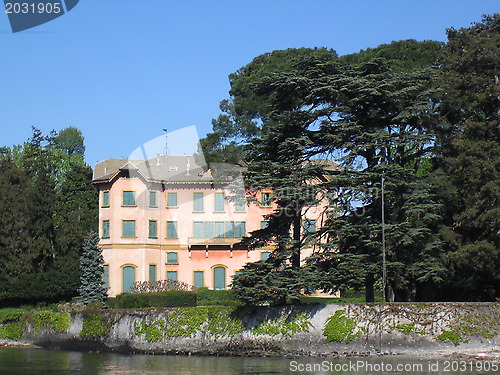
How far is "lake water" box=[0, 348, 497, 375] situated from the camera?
1079 inches

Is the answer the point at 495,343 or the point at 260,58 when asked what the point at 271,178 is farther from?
the point at 260,58

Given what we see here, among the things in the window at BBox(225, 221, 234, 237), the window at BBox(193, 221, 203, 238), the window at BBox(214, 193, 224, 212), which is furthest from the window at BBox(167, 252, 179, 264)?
the window at BBox(214, 193, 224, 212)

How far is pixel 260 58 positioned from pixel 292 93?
2531cm

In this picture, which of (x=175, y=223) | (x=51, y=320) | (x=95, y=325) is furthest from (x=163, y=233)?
(x=95, y=325)

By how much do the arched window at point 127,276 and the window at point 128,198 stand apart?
4684 millimetres

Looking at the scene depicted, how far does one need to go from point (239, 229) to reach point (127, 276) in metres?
8.98

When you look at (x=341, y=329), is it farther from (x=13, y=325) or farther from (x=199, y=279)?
(x=199, y=279)

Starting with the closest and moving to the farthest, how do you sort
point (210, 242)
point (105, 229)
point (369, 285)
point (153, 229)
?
point (369, 285)
point (105, 229)
point (210, 242)
point (153, 229)

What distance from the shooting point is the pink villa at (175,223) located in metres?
58.1

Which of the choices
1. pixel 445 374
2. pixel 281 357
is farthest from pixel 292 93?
pixel 445 374

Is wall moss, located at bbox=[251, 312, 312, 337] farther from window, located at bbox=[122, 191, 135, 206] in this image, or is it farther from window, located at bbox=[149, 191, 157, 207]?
window, located at bbox=[149, 191, 157, 207]

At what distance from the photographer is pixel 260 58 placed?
60938mm

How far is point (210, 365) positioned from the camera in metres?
30.3

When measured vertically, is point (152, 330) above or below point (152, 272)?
below
